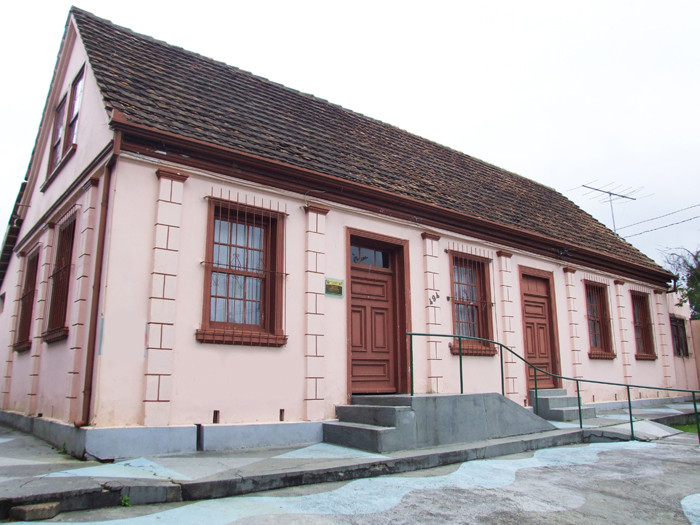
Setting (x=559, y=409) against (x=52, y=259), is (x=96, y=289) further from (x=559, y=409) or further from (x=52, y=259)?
(x=559, y=409)

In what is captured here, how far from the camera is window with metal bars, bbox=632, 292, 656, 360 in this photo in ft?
50.0

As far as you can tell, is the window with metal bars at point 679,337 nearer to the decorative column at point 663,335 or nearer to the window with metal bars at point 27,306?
the decorative column at point 663,335

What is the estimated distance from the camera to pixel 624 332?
46.7 ft

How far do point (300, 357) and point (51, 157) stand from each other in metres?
6.43

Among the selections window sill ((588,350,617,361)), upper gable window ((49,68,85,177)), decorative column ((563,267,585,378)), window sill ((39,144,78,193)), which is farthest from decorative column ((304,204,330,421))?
window sill ((588,350,617,361))

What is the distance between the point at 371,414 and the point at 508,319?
187 inches

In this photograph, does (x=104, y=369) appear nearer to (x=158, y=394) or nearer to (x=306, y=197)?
(x=158, y=394)

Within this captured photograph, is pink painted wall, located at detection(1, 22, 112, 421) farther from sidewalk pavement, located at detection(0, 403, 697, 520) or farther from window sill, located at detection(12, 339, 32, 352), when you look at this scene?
sidewalk pavement, located at detection(0, 403, 697, 520)

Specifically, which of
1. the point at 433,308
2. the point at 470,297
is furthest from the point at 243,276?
the point at 470,297

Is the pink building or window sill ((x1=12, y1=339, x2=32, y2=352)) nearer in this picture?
the pink building

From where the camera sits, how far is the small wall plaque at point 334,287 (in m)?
8.59

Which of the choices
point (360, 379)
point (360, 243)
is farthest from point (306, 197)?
point (360, 379)

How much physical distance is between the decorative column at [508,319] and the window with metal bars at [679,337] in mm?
Answer: 8052

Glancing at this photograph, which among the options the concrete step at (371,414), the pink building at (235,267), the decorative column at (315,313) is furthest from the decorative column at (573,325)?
the decorative column at (315,313)
